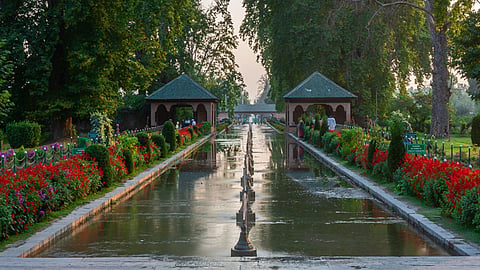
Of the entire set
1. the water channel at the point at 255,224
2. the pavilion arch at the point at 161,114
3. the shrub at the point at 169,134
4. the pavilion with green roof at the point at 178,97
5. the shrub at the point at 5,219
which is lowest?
→ the water channel at the point at 255,224

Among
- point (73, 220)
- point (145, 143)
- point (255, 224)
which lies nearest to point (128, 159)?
point (145, 143)

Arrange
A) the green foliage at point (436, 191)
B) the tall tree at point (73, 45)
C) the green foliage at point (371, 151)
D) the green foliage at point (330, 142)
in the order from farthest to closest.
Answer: the tall tree at point (73, 45), the green foliage at point (330, 142), the green foliage at point (371, 151), the green foliage at point (436, 191)

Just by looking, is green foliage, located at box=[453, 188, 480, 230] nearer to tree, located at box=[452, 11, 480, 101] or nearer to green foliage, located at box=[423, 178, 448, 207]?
green foliage, located at box=[423, 178, 448, 207]

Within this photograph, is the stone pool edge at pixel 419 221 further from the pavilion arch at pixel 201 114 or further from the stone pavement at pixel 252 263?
the pavilion arch at pixel 201 114

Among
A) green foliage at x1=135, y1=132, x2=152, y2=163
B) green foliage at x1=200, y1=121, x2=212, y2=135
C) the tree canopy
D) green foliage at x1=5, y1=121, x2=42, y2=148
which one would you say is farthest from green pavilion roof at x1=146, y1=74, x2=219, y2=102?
green foliage at x1=135, y1=132, x2=152, y2=163

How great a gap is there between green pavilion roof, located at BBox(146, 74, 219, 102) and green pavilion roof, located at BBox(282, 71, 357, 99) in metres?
7.91

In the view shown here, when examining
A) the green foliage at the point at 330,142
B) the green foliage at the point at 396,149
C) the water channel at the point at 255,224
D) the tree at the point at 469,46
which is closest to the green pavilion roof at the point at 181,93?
the green foliage at the point at 330,142

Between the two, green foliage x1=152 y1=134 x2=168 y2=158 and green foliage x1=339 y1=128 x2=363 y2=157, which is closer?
green foliage x1=339 y1=128 x2=363 y2=157

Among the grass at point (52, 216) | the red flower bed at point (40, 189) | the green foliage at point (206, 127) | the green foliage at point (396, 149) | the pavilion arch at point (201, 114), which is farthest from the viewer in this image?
the pavilion arch at point (201, 114)

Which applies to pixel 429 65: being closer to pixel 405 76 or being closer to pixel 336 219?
pixel 405 76

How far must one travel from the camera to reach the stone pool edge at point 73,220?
923 cm

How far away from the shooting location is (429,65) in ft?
200

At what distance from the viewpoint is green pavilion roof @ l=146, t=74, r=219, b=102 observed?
57594 millimetres

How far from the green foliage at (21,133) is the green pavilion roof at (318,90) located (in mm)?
27249
